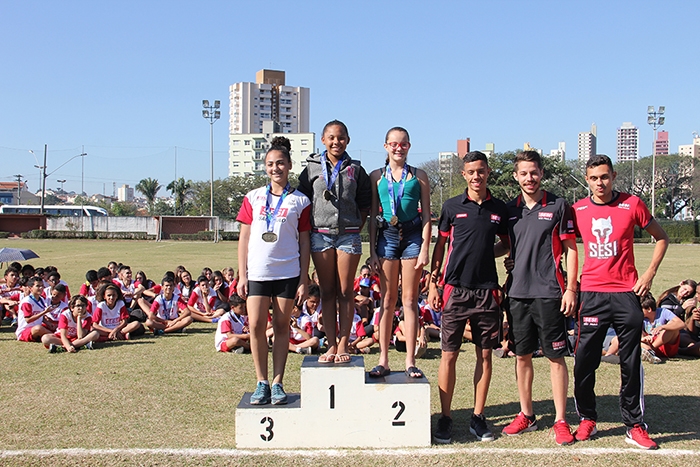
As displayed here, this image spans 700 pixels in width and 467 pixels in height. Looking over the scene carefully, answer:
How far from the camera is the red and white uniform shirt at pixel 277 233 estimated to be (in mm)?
5223

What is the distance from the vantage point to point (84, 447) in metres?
4.95

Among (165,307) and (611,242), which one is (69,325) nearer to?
(165,307)

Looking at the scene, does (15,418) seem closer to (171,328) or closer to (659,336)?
(171,328)

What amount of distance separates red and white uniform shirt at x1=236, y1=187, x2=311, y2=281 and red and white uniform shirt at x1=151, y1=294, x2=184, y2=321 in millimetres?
6640

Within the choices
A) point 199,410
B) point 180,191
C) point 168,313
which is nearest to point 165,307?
point 168,313

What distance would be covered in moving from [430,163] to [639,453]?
89.5 meters

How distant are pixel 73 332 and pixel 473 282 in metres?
6.83

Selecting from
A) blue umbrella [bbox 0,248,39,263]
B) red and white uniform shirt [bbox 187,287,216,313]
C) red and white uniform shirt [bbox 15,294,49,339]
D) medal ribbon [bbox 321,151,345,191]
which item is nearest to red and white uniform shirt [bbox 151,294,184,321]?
red and white uniform shirt [bbox 187,287,216,313]

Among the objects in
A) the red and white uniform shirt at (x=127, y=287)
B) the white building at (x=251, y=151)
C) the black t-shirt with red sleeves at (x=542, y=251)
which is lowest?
the red and white uniform shirt at (x=127, y=287)

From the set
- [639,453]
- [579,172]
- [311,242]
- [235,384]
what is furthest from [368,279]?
[579,172]

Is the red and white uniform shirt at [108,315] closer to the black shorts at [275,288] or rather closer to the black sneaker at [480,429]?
the black shorts at [275,288]

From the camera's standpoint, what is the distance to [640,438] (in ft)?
16.3

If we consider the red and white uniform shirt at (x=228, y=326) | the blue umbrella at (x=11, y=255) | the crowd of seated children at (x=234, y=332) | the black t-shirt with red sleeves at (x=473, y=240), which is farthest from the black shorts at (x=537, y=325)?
the blue umbrella at (x=11, y=255)

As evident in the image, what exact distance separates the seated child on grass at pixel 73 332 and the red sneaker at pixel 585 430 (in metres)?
7.21
